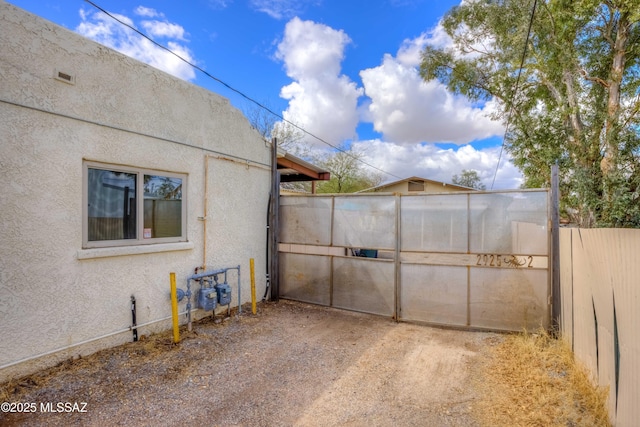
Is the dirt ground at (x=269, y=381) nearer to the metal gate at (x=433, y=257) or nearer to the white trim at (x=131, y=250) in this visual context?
the metal gate at (x=433, y=257)

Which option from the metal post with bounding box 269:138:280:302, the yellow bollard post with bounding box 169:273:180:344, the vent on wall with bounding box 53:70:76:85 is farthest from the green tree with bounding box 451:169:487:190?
the vent on wall with bounding box 53:70:76:85

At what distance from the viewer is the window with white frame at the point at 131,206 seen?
3.96m

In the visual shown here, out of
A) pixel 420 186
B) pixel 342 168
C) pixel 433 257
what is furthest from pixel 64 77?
pixel 342 168

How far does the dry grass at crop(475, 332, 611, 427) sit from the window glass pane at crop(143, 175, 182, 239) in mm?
4692

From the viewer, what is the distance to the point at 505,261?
16.2ft

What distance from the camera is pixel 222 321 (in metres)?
5.38

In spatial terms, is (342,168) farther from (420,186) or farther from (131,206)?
(131,206)

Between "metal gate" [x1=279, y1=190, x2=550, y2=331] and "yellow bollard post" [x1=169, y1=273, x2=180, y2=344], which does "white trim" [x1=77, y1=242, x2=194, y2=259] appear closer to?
"yellow bollard post" [x1=169, y1=273, x2=180, y2=344]

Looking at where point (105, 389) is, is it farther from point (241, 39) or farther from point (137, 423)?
point (241, 39)

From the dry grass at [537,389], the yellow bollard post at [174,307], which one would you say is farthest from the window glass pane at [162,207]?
the dry grass at [537,389]

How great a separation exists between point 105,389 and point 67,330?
101 centimetres

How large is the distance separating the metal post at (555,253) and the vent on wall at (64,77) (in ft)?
21.9

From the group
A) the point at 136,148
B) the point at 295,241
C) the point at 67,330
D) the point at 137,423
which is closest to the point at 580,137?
the point at 295,241

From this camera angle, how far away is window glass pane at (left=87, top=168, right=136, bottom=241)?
3963 mm
